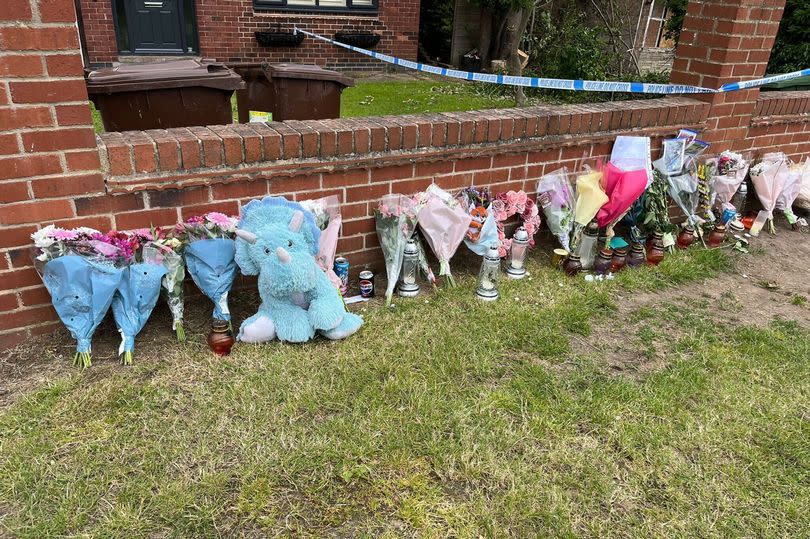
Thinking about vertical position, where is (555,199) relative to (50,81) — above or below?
below

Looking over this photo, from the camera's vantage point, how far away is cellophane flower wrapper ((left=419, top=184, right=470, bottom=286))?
3.54 metres

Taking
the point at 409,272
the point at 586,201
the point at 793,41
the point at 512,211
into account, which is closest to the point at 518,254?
the point at 512,211

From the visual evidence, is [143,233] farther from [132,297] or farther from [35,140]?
[35,140]

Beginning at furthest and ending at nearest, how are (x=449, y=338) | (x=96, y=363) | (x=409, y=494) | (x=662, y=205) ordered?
(x=662, y=205), (x=449, y=338), (x=96, y=363), (x=409, y=494)

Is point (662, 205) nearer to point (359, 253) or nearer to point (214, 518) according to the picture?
point (359, 253)

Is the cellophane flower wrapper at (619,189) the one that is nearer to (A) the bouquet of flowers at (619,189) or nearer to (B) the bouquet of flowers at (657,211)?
(A) the bouquet of flowers at (619,189)

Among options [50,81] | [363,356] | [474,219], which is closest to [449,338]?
[363,356]

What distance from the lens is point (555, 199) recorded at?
4.08m

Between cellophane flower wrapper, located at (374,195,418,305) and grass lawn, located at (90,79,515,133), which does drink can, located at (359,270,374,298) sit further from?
grass lawn, located at (90,79,515,133)

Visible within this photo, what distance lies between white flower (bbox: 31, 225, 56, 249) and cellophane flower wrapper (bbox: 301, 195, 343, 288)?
1168mm

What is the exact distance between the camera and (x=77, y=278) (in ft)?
8.82

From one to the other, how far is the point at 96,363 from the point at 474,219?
2.16m

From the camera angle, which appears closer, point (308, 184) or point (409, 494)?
point (409, 494)

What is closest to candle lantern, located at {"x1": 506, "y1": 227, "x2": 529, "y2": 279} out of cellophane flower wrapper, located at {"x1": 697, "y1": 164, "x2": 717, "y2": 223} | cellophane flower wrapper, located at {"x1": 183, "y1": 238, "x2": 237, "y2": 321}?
cellophane flower wrapper, located at {"x1": 697, "y1": 164, "x2": 717, "y2": 223}
